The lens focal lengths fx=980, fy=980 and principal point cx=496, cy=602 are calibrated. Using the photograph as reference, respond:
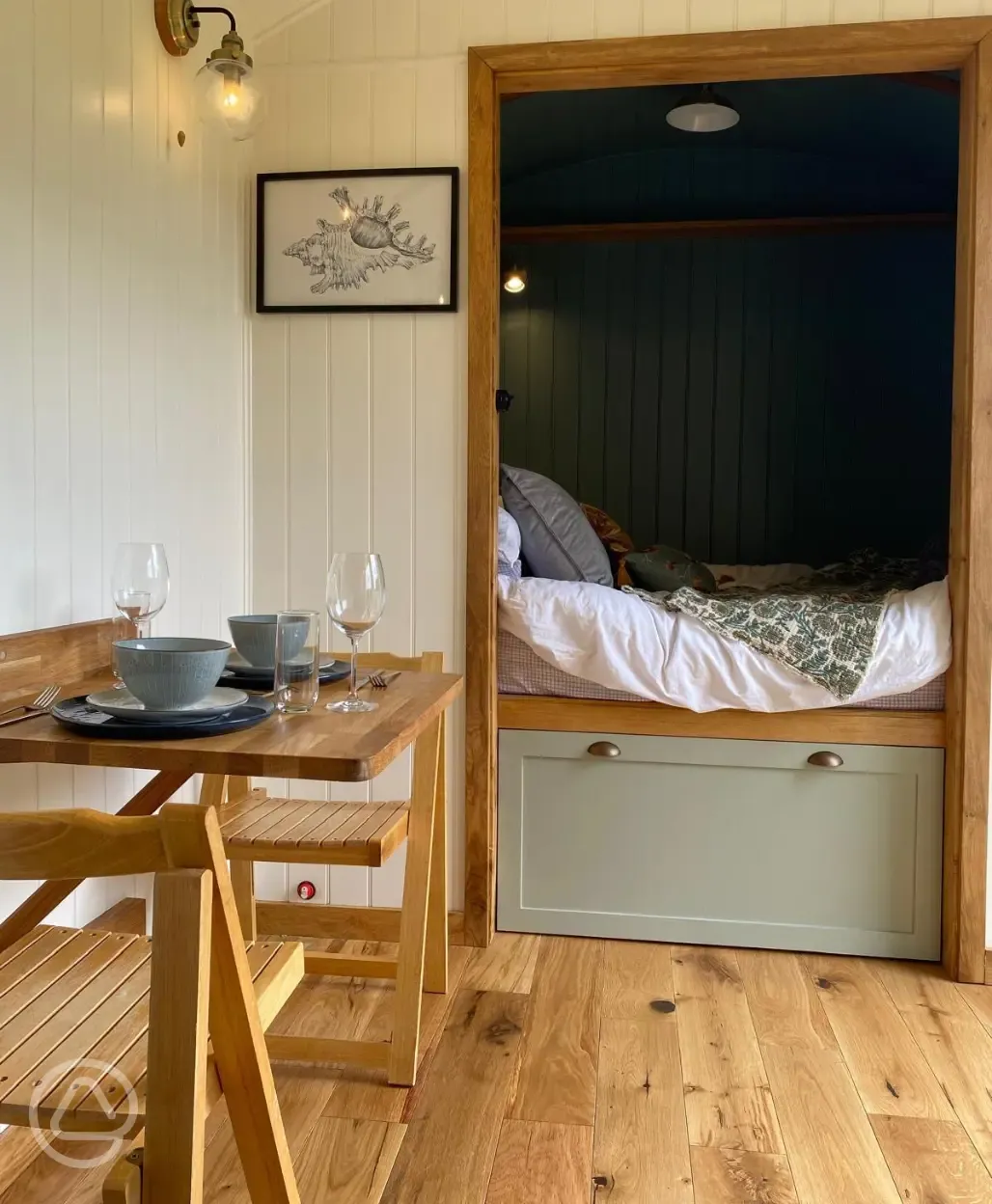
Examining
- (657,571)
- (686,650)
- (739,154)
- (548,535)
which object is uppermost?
(739,154)

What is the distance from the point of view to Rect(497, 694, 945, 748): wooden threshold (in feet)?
7.87

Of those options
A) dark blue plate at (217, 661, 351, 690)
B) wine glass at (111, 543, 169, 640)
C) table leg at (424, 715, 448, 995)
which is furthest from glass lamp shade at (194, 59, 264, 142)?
table leg at (424, 715, 448, 995)

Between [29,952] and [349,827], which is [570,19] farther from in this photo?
[29,952]

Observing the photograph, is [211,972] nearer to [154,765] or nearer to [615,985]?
[154,765]

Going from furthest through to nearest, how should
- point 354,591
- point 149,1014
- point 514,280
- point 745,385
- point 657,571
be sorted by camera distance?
point 514,280 < point 745,385 < point 657,571 < point 354,591 < point 149,1014

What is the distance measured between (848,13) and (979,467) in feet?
3.64

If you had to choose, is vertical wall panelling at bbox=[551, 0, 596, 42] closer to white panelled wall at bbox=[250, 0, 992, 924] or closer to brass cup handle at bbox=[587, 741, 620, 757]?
white panelled wall at bbox=[250, 0, 992, 924]

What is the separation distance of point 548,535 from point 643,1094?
1391mm

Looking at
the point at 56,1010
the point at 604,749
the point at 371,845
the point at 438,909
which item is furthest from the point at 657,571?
the point at 56,1010

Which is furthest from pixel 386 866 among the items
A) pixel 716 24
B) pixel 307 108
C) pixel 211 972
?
pixel 716 24

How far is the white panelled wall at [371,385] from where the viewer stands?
2459mm

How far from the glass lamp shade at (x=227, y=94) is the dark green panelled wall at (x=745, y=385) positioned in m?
2.40

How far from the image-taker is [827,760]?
7.89ft

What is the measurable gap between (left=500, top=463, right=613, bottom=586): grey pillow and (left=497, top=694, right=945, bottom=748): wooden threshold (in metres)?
0.36
